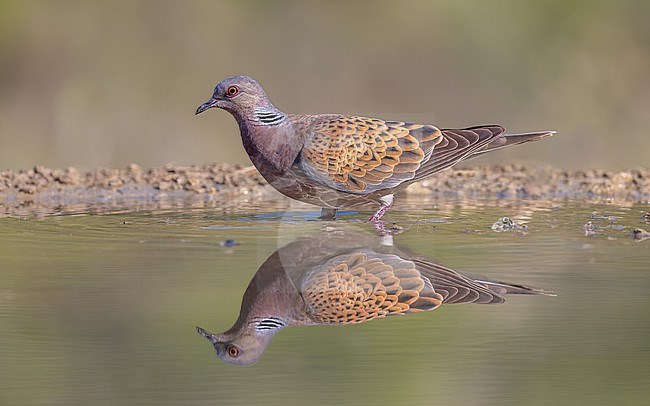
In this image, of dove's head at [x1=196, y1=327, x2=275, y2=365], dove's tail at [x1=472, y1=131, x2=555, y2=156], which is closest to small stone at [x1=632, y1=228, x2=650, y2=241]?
dove's tail at [x1=472, y1=131, x2=555, y2=156]

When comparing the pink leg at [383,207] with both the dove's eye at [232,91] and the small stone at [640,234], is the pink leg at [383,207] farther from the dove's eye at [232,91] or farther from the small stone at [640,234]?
the small stone at [640,234]

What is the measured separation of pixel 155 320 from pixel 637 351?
1.68m

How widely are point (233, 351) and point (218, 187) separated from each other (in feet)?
18.0

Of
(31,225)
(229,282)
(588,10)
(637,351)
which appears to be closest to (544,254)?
(229,282)

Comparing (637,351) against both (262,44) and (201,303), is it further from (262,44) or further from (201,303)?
(262,44)

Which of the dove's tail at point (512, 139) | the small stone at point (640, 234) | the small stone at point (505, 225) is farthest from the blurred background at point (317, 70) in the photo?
the small stone at point (640, 234)

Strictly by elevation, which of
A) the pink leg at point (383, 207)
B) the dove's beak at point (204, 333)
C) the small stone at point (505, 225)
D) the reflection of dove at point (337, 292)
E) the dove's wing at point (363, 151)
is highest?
the dove's wing at point (363, 151)

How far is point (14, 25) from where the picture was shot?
1266cm

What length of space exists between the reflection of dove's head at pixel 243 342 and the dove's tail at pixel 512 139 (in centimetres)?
388

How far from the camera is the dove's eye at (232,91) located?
8.18m

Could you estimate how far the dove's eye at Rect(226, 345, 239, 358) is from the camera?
170 inches

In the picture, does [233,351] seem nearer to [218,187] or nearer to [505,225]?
[505,225]

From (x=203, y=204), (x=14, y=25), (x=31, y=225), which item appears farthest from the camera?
(x=14, y=25)

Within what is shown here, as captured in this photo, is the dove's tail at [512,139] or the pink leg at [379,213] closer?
the pink leg at [379,213]
